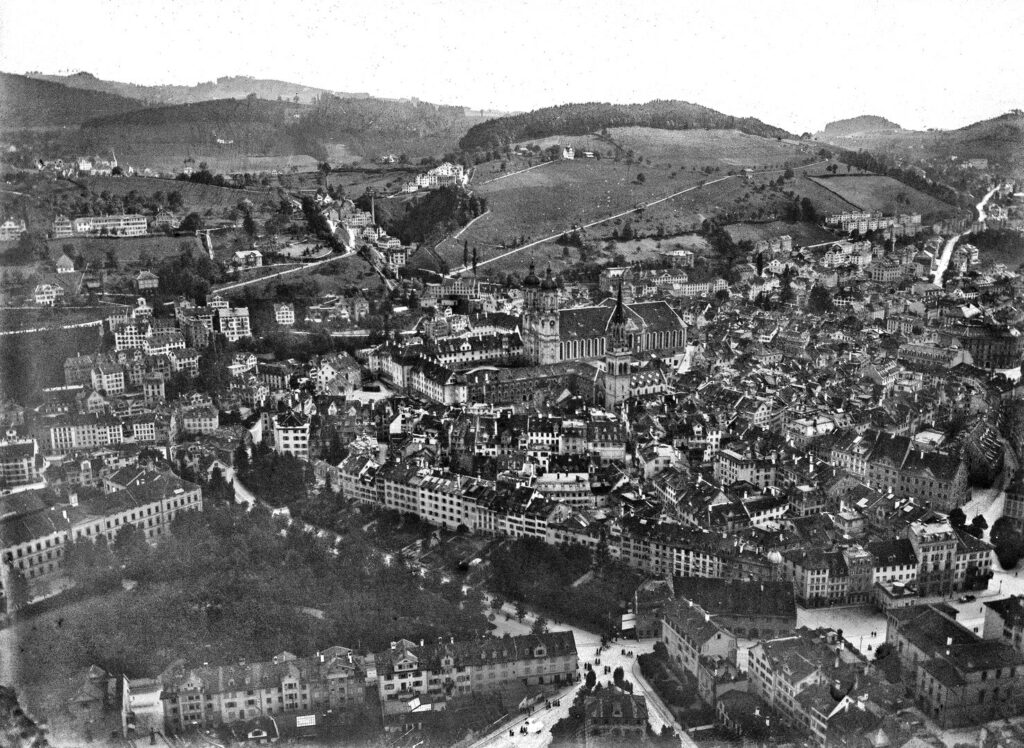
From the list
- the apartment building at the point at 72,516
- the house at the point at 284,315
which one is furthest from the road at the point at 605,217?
the apartment building at the point at 72,516

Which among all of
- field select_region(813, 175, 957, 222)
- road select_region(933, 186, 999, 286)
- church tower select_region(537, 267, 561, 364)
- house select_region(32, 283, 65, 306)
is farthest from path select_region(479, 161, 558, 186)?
house select_region(32, 283, 65, 306)

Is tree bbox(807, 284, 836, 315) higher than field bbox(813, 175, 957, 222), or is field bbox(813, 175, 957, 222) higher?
field bbox(813, 175, 957, 222)

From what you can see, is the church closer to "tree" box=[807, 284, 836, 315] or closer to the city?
the city

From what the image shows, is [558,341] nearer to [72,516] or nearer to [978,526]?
[978,526]

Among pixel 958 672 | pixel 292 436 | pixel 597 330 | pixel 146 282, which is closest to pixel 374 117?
pixel 146 282

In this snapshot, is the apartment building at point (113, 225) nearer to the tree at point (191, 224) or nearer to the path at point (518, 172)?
the tree at point (191, 224)

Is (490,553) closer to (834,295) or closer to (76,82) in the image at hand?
(76,82)
